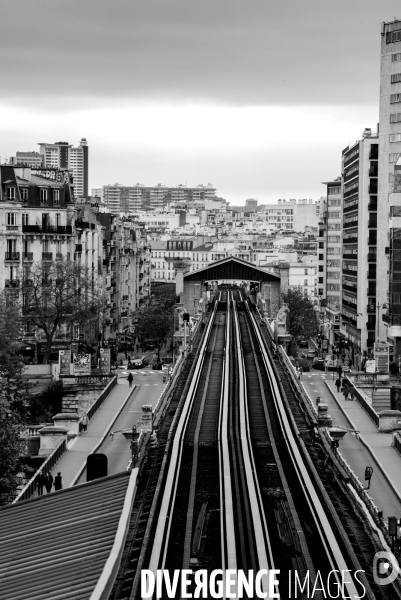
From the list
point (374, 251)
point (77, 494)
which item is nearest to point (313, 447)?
point (77, 494)

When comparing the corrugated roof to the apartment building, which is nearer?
the corrugated roof

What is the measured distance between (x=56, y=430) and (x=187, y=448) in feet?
27.1

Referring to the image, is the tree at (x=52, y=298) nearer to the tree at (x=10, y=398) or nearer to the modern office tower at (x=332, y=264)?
the tree at (x=10, y=398)

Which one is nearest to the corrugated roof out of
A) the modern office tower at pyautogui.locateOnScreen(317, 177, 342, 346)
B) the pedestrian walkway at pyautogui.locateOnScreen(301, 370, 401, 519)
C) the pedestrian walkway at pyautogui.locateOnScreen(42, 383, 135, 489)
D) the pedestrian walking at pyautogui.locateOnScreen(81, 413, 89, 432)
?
the pedestrian walkway at pyautogui.locateOnScreen(301, 370, 401, 519)

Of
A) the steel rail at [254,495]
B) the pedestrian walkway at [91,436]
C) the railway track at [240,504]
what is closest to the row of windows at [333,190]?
the pedestrian walkway at [91,436]

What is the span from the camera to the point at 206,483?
128 ft

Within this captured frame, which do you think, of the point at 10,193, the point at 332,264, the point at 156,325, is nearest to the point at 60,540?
the point at 10,193

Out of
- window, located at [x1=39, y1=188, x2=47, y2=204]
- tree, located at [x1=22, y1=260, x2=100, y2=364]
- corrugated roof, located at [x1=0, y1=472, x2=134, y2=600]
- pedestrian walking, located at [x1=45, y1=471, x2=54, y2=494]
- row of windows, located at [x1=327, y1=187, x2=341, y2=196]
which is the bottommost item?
pedestrian walking, located at [x1=45, y1=471, x2=54, y2=494]

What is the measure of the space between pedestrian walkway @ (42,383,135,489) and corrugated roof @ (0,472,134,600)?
1299cm

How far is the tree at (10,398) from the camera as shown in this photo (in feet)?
140

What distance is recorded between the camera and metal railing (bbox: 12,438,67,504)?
40656 millimetres

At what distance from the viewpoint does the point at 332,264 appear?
14000 centimetres

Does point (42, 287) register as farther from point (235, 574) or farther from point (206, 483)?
point (235, 574)

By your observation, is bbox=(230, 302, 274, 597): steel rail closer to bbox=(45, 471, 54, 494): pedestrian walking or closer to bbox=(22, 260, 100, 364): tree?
bbox=(45, 471, 54, 494): pedestrian walking
